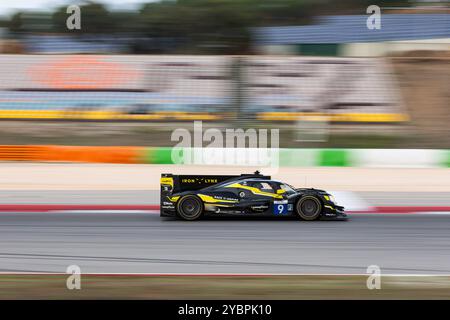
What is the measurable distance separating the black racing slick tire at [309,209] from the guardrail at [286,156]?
32.4 feet

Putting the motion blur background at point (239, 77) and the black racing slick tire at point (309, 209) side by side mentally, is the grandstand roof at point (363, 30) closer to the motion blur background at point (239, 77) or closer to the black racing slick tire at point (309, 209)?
the motion blur background at point (239, 77)

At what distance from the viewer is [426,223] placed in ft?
38.7

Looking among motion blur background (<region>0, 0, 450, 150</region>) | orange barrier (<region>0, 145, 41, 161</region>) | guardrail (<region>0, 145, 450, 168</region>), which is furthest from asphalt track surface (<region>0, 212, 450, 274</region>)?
motion blur background (<region>0, 0, 450, 150</region>)

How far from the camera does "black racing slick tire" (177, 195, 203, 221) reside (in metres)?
11.5

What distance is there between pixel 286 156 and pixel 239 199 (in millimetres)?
10209

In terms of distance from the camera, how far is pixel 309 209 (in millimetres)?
11516

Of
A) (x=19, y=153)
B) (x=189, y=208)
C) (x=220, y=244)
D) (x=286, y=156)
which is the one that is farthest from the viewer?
(x=19, y=153)

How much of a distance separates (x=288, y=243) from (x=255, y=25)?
3459cm

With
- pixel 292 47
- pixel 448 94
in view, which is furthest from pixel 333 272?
pixel 292 47

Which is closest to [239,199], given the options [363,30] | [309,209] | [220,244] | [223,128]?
[309,209]

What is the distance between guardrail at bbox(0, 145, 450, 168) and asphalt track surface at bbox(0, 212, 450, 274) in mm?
8938

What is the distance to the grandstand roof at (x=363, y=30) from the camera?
37531 mm

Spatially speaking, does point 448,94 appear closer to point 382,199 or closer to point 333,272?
point 382,199

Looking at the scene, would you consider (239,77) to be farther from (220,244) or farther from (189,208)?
(220,244)
